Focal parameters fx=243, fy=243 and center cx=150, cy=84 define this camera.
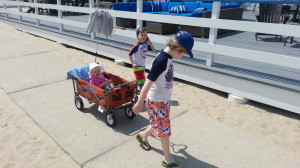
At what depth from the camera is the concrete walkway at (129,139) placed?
3.23m

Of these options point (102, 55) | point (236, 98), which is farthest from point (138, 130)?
point (102, 55)

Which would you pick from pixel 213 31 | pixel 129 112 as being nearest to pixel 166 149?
pixel 129 112

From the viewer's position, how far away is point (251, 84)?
4.64 metres

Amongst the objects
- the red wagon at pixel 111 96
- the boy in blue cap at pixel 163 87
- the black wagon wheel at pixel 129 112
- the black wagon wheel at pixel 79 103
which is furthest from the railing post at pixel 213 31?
the black wagon wheel at pixel 79 103

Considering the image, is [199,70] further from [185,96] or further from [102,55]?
[102,55]

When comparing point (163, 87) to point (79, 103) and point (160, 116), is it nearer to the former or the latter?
point (160, 116)

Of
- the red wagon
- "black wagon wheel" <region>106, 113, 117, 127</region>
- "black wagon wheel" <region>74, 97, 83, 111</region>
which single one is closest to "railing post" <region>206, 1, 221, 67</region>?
the red wagon

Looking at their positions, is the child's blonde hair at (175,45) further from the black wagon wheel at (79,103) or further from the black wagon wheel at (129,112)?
the black wagon wheel at (79,103)

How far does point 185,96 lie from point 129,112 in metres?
1.53

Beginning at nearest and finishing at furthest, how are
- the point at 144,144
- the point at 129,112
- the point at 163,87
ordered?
the point at 163,87 → the point at 144,144 → the point at 129,112

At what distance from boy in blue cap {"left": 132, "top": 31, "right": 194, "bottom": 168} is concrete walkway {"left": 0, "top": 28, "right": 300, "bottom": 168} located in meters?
0.49

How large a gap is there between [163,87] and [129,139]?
132 cm

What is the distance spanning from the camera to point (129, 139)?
3695 millimetres

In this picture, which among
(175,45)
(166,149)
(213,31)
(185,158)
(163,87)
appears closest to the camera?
(175,45)
